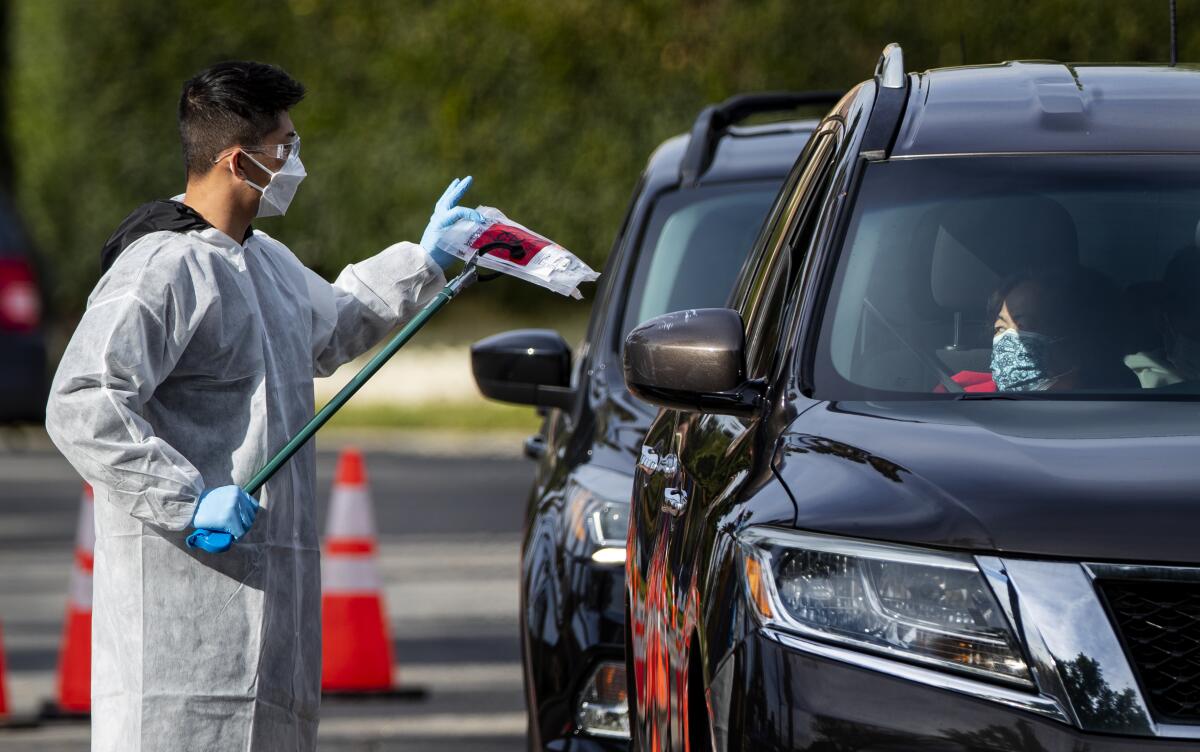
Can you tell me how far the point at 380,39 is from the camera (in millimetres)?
20328

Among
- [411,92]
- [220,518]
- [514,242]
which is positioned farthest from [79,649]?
[411,92]

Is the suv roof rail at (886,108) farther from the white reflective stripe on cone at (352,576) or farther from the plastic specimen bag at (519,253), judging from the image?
the white reflective stripe on cone at (352,576)

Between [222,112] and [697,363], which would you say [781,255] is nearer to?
[697,363]

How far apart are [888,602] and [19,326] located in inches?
459

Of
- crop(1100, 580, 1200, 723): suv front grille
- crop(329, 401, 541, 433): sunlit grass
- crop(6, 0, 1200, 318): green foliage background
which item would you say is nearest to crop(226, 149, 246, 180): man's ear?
crop(1100, 580, 1200, 723): suv front grille

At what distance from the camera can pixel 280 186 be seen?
4535 mm

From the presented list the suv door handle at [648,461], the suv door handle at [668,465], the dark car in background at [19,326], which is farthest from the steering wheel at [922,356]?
the dark car in background at [19,326]

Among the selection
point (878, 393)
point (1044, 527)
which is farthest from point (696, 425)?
point (1044, 527)

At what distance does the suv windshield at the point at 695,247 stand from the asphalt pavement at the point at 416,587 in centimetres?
182

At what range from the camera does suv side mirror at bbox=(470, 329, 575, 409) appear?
20.5ft

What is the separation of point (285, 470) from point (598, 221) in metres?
14.8

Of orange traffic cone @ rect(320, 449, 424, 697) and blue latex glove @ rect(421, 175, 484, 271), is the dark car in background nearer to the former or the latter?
orange traffic cone @ rect(320, 449, 424, 697)

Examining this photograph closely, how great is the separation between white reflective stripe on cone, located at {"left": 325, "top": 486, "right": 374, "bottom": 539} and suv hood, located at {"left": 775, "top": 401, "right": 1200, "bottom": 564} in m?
4.69

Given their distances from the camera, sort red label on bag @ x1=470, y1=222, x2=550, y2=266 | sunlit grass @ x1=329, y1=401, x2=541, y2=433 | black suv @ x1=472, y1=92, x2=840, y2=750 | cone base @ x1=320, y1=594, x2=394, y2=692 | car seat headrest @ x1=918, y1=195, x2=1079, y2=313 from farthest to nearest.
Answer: sunlit grass @ x1=329, y1=401, x2=541, y2=433
cone base @ x1=320, y1=594, x2=394, y2=692
black suv @ x1=472, y1=92, x2=840, y2=750
red label on bag @ x1=470, y1=222, x2=550, y2=266
car seat headrest @ x1=918, y1=195, x2=1079, y2=313
